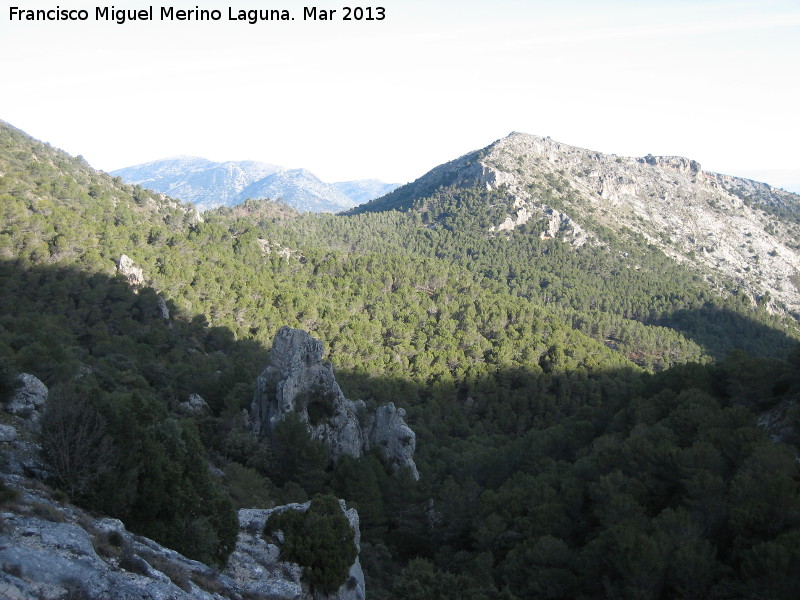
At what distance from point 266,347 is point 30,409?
128ft

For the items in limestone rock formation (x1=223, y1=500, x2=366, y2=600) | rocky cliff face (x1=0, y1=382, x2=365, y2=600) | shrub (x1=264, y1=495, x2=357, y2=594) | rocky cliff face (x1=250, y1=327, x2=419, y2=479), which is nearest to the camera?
rocky cliff face (x1=0, y1=382, x2=365, y2=600)

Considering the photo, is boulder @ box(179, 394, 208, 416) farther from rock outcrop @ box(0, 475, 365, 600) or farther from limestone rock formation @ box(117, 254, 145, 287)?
limestone rock formation @ box(117, 254, 145, 287)

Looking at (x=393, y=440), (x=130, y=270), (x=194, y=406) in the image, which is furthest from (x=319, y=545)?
(x=130, y=270)

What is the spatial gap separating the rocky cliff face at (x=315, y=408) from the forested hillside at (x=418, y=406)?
1813 millimetres

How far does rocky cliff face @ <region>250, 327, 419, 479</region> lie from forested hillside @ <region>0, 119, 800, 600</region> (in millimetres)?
1813

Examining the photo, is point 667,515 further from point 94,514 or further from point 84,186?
point 84,186

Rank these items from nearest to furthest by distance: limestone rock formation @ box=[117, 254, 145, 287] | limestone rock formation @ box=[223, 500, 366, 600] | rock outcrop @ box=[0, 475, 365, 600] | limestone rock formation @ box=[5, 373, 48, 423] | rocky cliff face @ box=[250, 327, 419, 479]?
rock outcrop @ box=[0, 475, 365, 600]
limestone rock formation @ box=[223, 500, 366, 600]
limestone rock formation @ box=[5, 373, 48, 423]
rocky cliff face @ box=[250, 327, 419, 479]
limestone rock formation @ box=[117, 254, 145, 287]

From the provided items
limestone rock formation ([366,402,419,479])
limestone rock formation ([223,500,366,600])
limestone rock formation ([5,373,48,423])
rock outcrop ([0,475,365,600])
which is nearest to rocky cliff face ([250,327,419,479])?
limestone rock formation ([366,402,419,479])

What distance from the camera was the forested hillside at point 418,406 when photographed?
747 inches

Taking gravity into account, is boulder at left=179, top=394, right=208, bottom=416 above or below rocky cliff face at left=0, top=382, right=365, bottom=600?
below

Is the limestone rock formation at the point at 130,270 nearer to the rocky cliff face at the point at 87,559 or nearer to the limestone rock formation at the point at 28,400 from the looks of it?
the limestone rock formation at the point at 28,400

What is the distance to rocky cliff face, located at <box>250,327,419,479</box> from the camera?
39.2 meters

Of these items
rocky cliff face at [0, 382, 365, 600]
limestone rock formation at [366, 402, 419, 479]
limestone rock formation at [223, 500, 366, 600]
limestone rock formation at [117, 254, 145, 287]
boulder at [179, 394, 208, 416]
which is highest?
limestone rock formation at [117, 254, 145, 287]

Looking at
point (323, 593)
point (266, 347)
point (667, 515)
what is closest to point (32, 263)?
point (266, 347)
